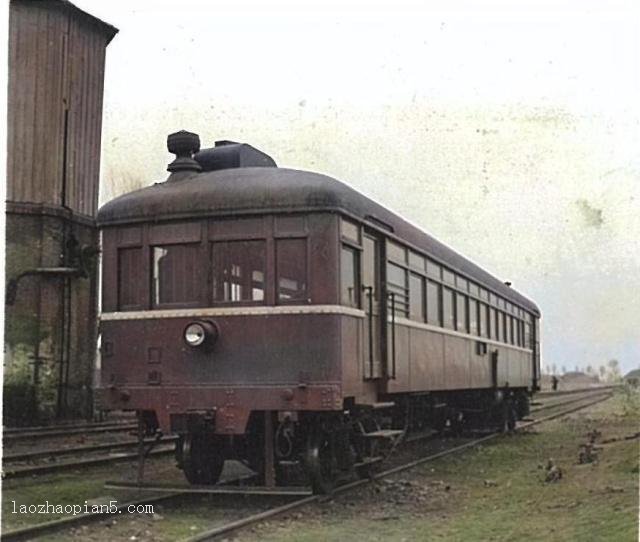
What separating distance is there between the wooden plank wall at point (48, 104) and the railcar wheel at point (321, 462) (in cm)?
1213

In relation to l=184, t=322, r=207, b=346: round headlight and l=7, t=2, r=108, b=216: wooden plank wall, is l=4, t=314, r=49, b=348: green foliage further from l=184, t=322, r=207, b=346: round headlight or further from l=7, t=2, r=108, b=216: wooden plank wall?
l=184, t=322, r=207, b=346: round headlight

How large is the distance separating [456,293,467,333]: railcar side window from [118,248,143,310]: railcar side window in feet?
20.1

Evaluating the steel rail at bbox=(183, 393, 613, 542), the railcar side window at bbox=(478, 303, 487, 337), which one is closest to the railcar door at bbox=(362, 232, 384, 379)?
the steel rail at bbox=(183, 393, 613, 542)

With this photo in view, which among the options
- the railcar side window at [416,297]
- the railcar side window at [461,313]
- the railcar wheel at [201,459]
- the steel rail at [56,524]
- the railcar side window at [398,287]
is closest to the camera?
the steel rail at [56,524]

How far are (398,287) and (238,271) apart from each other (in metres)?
2.47

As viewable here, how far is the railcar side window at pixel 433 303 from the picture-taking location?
12609mm

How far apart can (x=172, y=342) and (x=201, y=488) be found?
1363mm

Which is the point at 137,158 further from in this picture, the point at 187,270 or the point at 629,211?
the point at 629,211

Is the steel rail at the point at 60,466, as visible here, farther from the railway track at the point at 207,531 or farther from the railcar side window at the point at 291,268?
the railcar side window at the point at 291,268

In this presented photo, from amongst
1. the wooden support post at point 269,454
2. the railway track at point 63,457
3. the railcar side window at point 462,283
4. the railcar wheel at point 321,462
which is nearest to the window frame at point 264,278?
the wooden support post at point 269,454

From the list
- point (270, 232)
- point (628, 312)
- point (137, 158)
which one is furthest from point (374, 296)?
point (137, 158)

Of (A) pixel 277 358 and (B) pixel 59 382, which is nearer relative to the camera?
(A) pixel 277 358

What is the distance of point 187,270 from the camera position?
30.7 ft

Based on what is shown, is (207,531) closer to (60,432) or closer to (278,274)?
(278,274)
